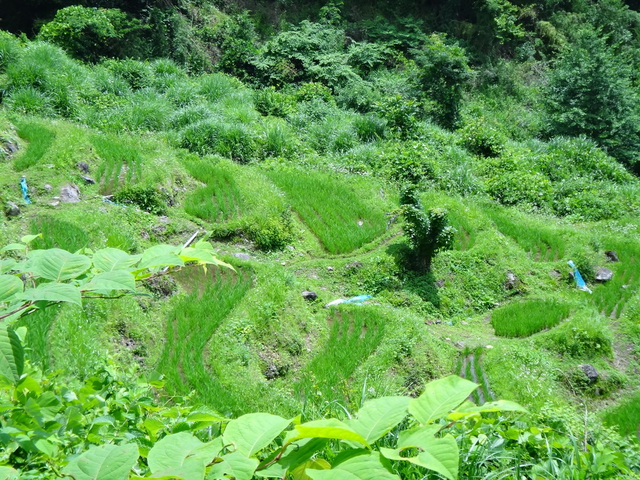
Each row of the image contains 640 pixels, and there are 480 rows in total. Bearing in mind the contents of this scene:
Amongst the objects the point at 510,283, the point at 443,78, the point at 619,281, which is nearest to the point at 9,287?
the point at 510,283

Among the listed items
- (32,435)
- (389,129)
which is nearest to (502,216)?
(389,129)

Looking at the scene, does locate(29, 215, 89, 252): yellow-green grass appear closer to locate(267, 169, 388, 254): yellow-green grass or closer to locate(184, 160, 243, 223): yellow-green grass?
locate(184, 160, 243, 223): yellow-green grass

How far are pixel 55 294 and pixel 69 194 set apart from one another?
19.3 feet

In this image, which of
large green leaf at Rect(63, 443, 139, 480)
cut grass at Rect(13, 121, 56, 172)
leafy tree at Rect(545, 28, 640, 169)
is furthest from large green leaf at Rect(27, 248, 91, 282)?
leafy tree at Rect(545, 28, 640, 169)

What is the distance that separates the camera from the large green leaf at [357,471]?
0.67 meters

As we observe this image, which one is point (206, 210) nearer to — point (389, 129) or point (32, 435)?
point (389, 129)

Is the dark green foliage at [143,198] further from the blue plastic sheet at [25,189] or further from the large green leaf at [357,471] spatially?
the large green leaf at [357,471]

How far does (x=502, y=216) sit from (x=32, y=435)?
27.7 ft

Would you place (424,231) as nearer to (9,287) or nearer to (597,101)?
(9,287)

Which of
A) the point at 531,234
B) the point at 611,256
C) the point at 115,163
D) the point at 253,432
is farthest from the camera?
the point at 531,234

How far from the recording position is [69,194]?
20.2ft

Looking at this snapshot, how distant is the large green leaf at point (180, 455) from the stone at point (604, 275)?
301 inches

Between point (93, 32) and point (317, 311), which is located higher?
point (93, 32)

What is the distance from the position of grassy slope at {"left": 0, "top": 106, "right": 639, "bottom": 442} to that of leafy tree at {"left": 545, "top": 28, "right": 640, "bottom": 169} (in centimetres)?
482
